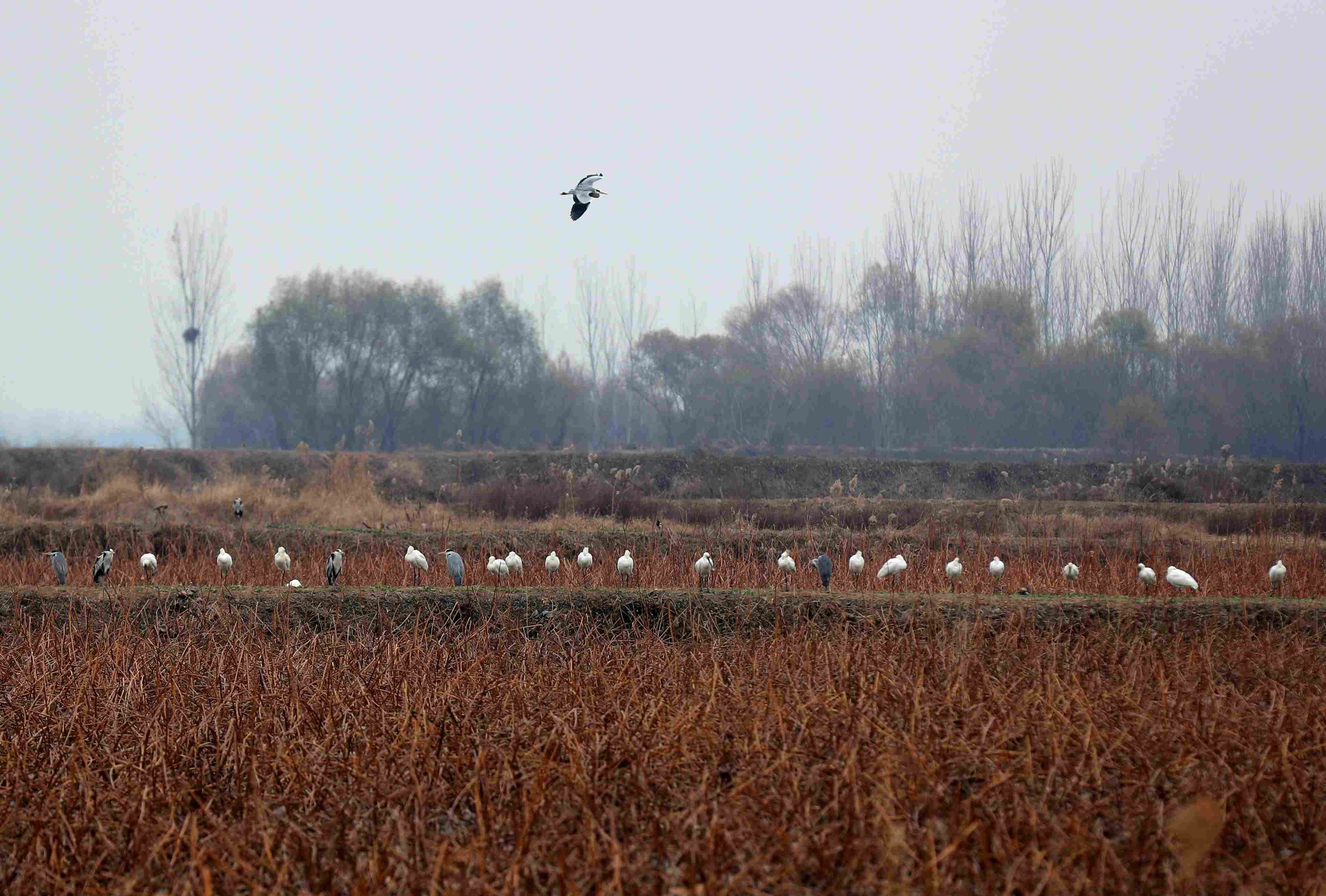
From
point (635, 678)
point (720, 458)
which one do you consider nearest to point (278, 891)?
point (635, 678)

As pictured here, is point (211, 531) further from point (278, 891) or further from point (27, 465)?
point (27, 465)

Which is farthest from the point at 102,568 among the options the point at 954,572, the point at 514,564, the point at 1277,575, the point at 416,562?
the point at 1277,575

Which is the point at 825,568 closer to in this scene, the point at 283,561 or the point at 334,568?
the point at 334,568

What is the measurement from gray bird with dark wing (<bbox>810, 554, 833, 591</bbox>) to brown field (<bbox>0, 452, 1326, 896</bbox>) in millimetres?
329

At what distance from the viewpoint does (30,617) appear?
8258mm

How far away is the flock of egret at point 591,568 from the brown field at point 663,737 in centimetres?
19

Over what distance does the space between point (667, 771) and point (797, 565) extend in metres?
7.79

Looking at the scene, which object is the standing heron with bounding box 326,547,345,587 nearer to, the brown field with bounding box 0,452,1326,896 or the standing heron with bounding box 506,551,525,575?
the brown field with bounding box 0,452,1326,896

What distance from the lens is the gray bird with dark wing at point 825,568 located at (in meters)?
9.51

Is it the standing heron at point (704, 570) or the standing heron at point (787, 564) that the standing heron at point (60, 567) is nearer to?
the standing heron at point (704, 570)

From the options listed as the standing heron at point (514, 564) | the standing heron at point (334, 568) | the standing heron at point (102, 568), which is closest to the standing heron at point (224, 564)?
the standing heron at point (102, 568)

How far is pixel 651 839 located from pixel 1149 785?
1789mm

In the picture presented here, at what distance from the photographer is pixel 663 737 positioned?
15.1ft

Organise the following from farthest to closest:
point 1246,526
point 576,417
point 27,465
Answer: point 576,417
point 27,465
point 1246,526
